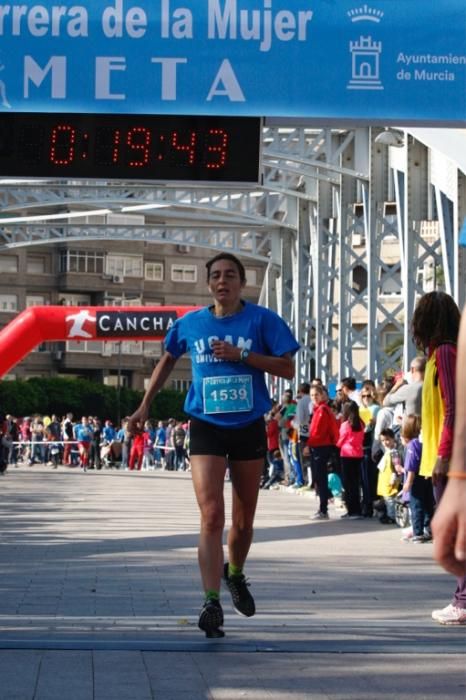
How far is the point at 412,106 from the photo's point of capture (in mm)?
14680

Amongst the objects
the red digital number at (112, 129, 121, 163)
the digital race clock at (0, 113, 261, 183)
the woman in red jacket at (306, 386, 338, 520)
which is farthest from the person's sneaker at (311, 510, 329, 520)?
the red digital number at (112, 129, 121, 163)

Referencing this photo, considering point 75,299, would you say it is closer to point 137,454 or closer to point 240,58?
point 137,454

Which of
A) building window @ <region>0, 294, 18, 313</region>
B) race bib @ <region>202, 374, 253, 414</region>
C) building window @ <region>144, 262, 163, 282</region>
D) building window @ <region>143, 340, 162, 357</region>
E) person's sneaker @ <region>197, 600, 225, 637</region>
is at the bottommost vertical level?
person's sneaker @ <region>197, 600, 225, 637</region>

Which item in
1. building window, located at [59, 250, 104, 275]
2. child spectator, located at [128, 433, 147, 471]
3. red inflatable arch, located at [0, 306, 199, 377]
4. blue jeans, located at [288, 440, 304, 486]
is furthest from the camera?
building window, located at [59, 250, 104, 275]

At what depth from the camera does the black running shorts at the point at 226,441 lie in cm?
841

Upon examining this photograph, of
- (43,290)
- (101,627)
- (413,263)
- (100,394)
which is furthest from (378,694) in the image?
(43,290)

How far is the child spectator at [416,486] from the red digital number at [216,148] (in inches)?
127

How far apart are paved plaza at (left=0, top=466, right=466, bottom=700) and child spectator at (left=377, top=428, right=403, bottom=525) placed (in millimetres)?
636

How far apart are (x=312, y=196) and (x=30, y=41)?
24.8m

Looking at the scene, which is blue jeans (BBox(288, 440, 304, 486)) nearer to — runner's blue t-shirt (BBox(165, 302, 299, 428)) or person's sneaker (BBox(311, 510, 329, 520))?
person's sneaker (BBox(311, 510, 329, 520))

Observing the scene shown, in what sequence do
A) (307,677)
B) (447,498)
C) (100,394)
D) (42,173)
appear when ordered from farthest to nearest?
1. (100,394)
2. (42,173)
3. (307,677)
4. (447,498)

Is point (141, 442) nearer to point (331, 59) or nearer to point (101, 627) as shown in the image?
point (331, 59)

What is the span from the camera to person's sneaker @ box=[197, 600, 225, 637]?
808 centimetres

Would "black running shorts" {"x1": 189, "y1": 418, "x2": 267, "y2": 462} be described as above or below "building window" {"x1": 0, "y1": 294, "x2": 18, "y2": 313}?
below
